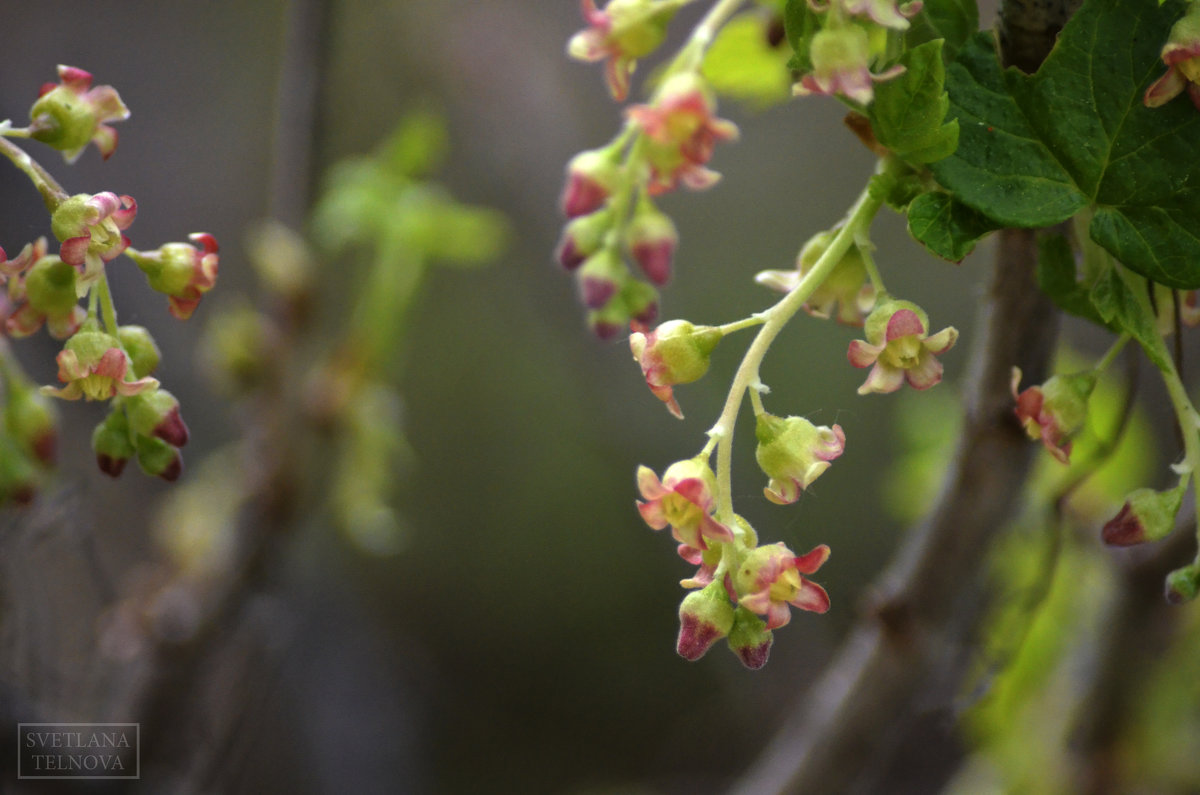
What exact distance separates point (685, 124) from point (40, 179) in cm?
26

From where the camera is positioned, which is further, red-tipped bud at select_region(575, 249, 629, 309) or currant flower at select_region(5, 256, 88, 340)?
red-tipped bud at select_region(575, 249, 629, 309)

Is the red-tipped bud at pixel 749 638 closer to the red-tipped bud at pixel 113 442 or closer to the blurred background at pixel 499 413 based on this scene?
the red-tipped bud at pixel 113 442

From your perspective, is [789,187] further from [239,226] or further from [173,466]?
[173,466]

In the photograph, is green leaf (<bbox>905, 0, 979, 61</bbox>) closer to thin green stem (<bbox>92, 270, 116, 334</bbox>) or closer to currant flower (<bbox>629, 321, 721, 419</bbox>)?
currant flower (<bbox>629, 321, 721, 419</bbox>)

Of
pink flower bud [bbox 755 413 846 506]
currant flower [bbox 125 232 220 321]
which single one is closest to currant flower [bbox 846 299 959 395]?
pink flower bud [bbox 755 413 846 506]

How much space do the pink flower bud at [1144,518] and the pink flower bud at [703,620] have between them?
0.17 metres

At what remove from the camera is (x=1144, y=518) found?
0.38 meters

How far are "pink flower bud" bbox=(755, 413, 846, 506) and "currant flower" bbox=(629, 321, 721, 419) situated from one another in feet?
0.12

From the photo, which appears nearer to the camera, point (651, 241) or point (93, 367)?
point (93, 367)

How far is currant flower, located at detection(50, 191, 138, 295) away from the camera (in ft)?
1.16

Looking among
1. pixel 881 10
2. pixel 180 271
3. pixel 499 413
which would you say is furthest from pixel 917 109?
pixel 499 413

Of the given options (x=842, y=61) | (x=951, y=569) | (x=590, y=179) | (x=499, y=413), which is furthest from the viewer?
(x=499, y=413)

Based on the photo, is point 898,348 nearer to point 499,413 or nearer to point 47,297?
point 47,297

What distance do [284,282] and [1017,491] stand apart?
82 cm
